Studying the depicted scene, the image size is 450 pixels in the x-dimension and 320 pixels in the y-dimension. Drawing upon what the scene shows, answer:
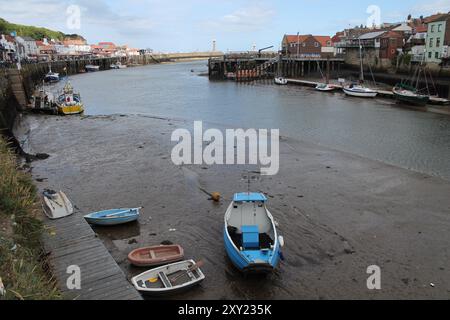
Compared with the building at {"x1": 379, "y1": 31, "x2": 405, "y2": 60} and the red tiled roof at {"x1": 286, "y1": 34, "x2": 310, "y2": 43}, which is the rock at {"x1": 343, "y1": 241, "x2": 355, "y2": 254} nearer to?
the building at {"x1": 379, "y1": 31, "x2": 405, "y2": 60}

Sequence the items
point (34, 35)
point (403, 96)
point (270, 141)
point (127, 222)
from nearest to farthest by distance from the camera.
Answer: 1. point (127, 222)
2. point (270, 141)
3. point (403, 96)
4. point (34, 35)

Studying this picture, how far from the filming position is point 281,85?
7756cm

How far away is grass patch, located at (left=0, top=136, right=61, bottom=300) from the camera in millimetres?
7477

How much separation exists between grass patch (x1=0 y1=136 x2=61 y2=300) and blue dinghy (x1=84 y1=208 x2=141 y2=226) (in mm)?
2065

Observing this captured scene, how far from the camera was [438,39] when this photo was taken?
5638 cm

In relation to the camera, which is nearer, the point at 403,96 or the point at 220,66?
the point at 403,96

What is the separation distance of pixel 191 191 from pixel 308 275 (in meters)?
8.81

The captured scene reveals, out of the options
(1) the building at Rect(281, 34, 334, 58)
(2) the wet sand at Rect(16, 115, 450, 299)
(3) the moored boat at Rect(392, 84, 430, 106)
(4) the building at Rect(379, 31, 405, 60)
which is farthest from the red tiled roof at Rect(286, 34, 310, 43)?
(2) the wet sand at Rect(16, 115, 450, 299)

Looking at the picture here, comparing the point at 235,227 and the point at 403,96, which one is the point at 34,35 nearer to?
the point at 403,96

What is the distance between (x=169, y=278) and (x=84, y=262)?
8.09 ft

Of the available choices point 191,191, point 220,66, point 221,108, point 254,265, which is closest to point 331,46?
point 220,66

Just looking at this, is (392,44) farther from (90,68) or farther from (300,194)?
(90,68)

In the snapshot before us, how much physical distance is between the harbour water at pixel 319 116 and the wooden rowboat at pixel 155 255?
16993 millimetres

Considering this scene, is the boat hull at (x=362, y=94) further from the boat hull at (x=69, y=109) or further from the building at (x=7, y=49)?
the building at (x=7, y=49)
